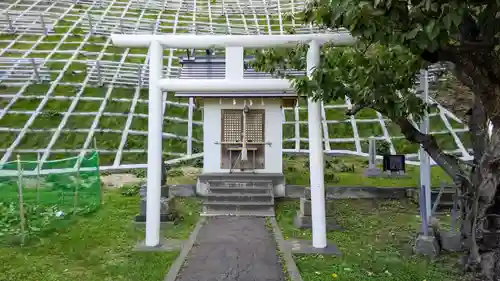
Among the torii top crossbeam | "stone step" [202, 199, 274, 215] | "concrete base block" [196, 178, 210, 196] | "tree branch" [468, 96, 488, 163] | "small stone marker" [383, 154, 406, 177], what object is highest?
the torii top crossbeam

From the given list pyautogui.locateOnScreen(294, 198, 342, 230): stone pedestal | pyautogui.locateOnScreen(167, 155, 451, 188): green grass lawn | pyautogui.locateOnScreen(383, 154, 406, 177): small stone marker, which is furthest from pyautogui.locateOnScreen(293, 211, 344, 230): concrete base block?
pyautogui.locateOnScreen(383, 154, 406, 177): small stone marker

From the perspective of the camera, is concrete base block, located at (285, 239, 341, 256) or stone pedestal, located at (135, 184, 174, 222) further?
stone pedestal, located at (135, 184, 174, 222)

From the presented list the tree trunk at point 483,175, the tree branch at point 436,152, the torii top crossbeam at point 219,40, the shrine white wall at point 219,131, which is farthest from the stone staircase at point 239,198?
the tree trunk at point 483,175

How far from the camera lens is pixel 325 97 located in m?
5.41

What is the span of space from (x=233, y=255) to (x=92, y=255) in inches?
77.5

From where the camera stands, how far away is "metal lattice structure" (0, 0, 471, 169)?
14836 mm

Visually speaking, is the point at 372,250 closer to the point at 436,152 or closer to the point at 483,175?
the point at 436,152

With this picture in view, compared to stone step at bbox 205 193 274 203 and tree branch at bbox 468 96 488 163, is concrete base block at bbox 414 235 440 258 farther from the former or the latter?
stone step at bbox 205 193 274 203

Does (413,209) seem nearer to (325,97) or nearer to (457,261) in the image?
(457,261)

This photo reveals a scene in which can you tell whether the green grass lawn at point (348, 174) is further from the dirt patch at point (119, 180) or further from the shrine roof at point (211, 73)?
the dirt patch at point (119, 180)

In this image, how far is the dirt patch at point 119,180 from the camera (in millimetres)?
11734

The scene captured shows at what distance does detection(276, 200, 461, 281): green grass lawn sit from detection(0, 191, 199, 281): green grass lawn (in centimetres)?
191

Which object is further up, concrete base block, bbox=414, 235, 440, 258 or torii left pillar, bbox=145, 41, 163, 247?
torii left pillar, bbox=145, 41, 163, 247

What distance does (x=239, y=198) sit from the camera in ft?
31.1
